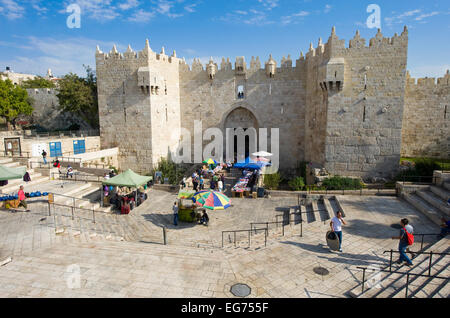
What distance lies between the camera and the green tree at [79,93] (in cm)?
2591

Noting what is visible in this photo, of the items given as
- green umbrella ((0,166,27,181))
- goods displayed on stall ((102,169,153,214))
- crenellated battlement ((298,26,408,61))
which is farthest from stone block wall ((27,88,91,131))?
crenellated battlement ((298,26,408,61))

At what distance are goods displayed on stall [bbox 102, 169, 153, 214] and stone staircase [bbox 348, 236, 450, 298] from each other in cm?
1134

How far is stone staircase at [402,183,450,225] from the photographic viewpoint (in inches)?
421

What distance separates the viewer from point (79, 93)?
2591cm

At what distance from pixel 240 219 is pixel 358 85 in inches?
450

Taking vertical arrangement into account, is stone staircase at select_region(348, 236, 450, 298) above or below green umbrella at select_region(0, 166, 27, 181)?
below

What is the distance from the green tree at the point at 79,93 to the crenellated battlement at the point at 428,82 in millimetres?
26969

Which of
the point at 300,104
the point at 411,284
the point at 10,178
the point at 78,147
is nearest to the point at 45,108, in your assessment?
the point at 78,147

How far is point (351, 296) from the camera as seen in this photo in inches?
252

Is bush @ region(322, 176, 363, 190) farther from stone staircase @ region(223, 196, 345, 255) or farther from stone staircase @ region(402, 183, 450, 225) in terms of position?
stone staircase @ region(402, 183, 450, 225)

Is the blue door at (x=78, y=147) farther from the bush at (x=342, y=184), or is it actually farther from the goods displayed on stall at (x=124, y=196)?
the bush at (x=342, y=184)
